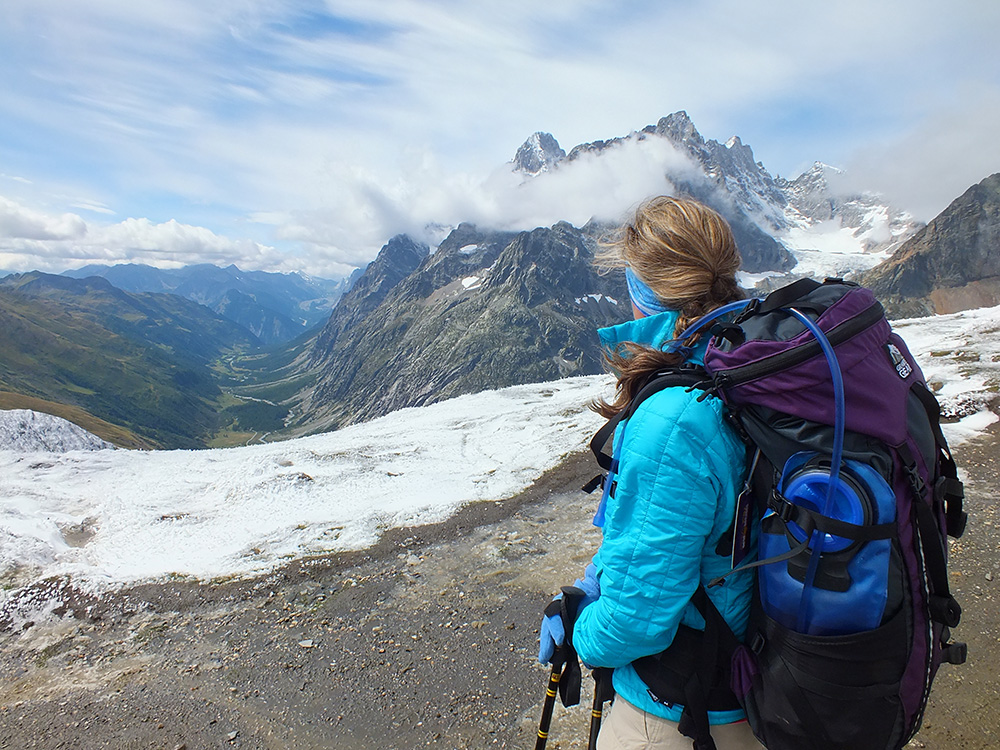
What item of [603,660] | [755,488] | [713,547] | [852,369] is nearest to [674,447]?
[755,488]

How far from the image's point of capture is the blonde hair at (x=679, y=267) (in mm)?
3674

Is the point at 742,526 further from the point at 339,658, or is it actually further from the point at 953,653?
the point at 339,658

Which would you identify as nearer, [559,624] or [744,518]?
[744,518]

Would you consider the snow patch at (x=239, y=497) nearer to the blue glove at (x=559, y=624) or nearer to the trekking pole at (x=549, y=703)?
the trekking pole at (x=549, y=703)

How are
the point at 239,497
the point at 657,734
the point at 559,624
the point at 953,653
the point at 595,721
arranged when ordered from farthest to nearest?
the point at 239,497 < the point at 559,624 < the point at 595,721 < the point at 657,734 < the point at 953,653

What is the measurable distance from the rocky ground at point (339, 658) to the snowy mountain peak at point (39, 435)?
709 inches

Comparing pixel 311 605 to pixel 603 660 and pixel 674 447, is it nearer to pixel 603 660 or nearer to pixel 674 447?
pixel 603 660

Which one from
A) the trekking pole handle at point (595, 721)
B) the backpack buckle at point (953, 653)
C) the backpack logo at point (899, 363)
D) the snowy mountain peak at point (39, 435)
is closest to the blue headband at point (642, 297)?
the backpack logo at point (899, 363)

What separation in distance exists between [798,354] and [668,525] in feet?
3.91

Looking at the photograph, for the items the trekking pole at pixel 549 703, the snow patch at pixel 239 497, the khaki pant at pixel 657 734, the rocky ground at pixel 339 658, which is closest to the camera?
the khaki pant at pixel 657 734

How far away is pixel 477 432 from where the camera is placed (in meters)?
28.7

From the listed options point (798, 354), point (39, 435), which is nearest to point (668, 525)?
point (798, 354)

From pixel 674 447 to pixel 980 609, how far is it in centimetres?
1093

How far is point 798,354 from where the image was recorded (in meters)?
2.85
